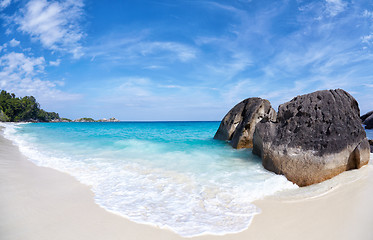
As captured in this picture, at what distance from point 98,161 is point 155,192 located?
4304 mm

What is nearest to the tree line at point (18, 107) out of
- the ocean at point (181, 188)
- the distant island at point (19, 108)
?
the distant island at point (19, 108)

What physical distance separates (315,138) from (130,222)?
5.32 m

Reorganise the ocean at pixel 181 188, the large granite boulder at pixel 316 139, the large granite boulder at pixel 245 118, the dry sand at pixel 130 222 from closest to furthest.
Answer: the dry sand at pixel 130 222, the ocean at pixel 181 188, the large granite boulder at pixel 316 139, the large granite boulder at pixel 245 118

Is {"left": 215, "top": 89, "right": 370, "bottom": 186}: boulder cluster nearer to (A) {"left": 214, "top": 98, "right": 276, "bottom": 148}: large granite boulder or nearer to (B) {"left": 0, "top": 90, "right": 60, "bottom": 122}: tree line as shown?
(A) {"left": 214, "top": 98, "right": 276, "bottom": 148}: large granite boulder

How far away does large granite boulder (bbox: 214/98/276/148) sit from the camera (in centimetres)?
1030

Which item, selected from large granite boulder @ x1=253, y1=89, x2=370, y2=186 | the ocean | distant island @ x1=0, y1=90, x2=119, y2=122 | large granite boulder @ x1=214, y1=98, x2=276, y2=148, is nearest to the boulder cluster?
large granite boulder @ x1=253, y1=89, x2=370, y2=186

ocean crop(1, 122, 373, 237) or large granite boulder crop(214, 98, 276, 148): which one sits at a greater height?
large granite boulder crop(214, 98, 276, 148)

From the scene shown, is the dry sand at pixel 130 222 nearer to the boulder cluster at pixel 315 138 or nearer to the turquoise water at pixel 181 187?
the turquoise water at pixel 181 187

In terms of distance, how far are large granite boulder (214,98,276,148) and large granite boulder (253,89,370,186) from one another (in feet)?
10.4

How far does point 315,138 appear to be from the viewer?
5285mm

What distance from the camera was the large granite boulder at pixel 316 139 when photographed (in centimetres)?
501

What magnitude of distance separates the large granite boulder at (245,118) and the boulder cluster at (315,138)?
313 cm

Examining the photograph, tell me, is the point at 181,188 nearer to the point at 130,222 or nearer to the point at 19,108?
the point at 130,222

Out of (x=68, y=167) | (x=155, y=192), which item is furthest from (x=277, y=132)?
(x=68, y=167)
